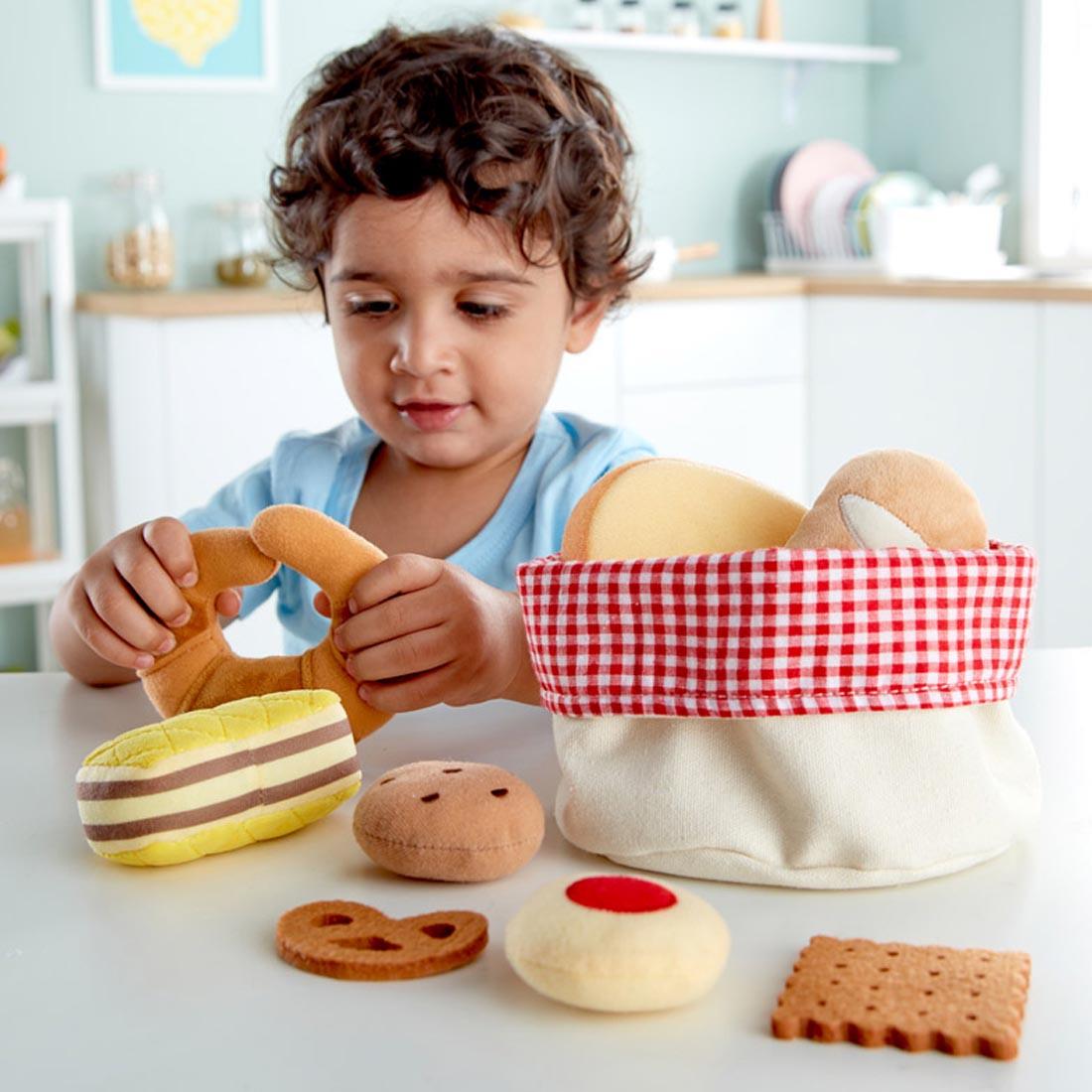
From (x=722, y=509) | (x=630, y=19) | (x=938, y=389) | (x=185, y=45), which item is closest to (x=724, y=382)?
(x=938, y=389)

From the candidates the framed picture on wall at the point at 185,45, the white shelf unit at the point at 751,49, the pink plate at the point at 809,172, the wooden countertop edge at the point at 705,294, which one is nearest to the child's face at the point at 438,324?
the wooden countertop edge at the point at 705,294

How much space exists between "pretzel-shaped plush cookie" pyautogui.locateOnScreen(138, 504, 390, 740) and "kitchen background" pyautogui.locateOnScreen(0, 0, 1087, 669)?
82.7 inches

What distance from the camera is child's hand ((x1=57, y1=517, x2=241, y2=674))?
81 centimetres

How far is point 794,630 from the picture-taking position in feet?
1.77

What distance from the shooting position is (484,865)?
0.56 m

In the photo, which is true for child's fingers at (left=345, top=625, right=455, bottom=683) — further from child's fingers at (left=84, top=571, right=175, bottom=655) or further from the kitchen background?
the kitchen background

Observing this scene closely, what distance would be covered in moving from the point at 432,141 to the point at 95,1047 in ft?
2.68

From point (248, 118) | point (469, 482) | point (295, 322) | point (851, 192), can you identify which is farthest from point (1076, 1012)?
point (851, 192)

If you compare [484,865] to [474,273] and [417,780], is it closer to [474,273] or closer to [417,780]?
[417,780]

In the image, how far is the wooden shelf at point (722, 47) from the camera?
3421mm

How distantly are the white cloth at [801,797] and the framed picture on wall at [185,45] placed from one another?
2803 millimetres

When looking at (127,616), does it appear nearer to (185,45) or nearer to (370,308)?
(370,308)

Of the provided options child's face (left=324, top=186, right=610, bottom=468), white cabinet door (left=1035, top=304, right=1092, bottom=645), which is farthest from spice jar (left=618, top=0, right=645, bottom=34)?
child's face (left=324, top=186, right=610, bottom=468)

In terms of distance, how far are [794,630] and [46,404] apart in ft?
8.08
